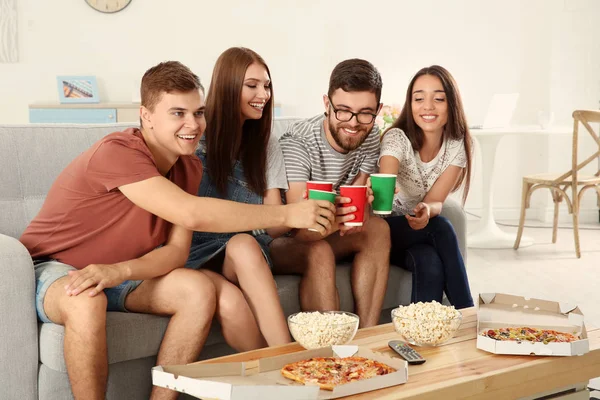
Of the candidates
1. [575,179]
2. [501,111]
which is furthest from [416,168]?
[501,111]

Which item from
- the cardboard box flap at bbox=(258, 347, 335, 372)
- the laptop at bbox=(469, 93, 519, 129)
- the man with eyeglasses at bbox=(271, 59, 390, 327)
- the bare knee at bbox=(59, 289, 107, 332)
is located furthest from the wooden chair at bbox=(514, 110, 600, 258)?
the bare knee at bbox=(59, 289, 107, 332)

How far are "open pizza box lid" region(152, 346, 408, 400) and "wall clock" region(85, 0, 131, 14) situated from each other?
4.58 m

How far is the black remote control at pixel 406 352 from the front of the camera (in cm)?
170

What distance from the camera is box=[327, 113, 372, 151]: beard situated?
2485 millimetres

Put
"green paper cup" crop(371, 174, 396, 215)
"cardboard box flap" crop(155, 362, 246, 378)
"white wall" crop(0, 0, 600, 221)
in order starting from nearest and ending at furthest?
"cardboard box flap" crop(155, 362, 246, 378) → "green paper cup" crop(371, 174, 396, 215) → "white wall" crop(0, 0, 600, 221)

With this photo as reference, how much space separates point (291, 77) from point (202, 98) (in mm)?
3839

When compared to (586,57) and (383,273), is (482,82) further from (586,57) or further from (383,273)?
(383,273)

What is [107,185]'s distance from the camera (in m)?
2.05

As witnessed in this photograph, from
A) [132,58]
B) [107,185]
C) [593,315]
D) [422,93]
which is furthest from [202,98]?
[132,58]

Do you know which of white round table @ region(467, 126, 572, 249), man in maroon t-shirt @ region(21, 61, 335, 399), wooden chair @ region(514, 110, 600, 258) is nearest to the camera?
man in maroon t-shirt @ region(21, 61, 335, 399)

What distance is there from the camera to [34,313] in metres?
1.97

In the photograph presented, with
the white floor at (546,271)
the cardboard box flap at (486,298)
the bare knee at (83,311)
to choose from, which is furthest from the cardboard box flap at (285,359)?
the white floor at (546,271)

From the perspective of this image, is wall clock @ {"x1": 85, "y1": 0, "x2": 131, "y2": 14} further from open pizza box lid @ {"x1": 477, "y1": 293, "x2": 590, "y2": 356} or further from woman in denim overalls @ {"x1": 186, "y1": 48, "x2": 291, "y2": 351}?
open pizza box lid @ {"x1": 477, "y1": 293, "x2": 590, "y2": 356}

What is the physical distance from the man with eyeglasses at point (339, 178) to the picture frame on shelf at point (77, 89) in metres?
3.26
